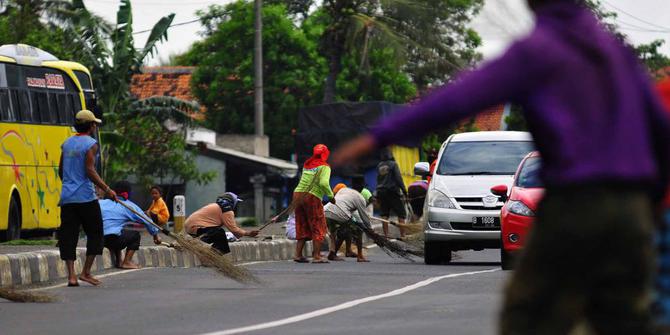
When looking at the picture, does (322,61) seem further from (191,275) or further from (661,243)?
(661,243)

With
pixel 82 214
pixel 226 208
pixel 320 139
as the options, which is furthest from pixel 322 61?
pixel 82 214

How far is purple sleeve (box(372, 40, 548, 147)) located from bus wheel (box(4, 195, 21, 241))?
78.2 feet

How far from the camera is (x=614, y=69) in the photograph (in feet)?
16.5

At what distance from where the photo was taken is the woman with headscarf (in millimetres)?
21625

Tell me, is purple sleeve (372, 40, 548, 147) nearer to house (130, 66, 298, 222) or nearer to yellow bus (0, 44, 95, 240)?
yellow bus (0, 44, 95, 240)

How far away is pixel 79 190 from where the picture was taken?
15234 mm

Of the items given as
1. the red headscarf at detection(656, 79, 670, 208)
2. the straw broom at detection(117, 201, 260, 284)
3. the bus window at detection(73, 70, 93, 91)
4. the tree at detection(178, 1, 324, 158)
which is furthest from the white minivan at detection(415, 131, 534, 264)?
the tree at detection(178, 1, 324, 158)

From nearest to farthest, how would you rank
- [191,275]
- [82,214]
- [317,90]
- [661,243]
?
1. [661,243]
2. [82,214]
3. [191,275]
4. [317,90]

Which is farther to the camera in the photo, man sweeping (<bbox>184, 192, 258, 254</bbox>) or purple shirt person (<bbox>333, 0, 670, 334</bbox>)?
man sweeping (<bbox>184, 192, 258, 254</bbox>)

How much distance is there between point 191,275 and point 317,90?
47391mm

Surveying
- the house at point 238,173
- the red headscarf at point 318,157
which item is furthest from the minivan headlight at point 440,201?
the house at point 238,173

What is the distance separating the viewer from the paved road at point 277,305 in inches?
427

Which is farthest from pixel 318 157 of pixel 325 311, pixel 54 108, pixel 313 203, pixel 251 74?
pixel 251 74

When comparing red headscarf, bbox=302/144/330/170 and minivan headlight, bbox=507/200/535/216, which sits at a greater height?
red headscarf, bbox=302/144/330/170
